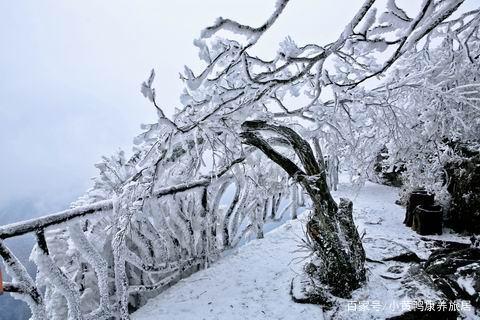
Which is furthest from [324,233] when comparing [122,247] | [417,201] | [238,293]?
[417,201]

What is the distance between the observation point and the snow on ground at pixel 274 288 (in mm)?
3531

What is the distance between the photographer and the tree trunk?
150 inches

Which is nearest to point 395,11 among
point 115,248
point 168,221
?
point 115,248

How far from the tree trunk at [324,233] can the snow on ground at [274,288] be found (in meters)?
0.21

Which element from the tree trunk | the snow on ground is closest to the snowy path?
the snow on ground

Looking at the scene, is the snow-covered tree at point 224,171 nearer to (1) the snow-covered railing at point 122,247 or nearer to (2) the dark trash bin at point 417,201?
(1) the snow-covered railing at point 122,247

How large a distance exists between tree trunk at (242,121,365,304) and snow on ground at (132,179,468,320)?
0.69 ft

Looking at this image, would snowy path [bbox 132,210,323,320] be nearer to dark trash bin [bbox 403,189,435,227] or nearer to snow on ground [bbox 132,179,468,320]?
snow on ground [bbox 132,179,468,320]

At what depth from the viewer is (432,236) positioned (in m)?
5.71

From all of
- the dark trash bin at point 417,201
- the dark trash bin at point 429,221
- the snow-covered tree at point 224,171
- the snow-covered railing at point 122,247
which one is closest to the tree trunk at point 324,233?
the snow-covered tree at point 224,171

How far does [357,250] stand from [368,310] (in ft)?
2.41

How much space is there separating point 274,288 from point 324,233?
44.5 inches

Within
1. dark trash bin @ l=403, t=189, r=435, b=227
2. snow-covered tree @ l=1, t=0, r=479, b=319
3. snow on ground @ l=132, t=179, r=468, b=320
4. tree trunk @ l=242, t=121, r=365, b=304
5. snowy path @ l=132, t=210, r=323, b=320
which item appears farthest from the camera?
dark trash bin @ l=403, t=189, r=435, b=227

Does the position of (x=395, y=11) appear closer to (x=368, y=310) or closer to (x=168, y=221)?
(x=368, y=310)
